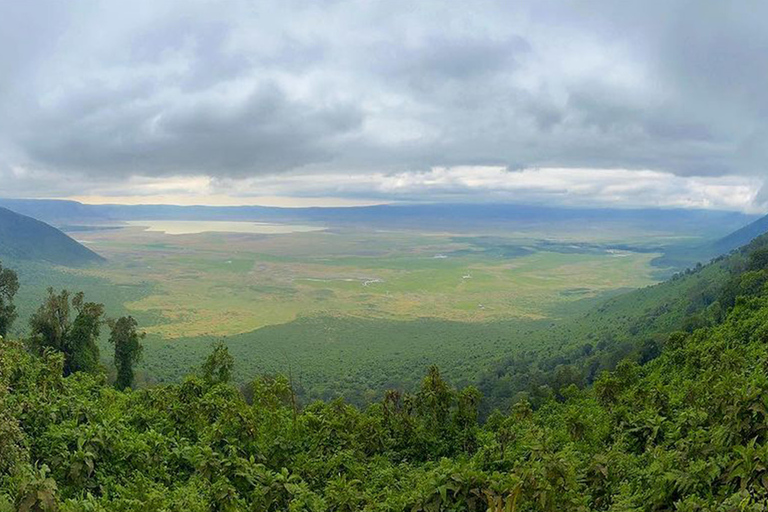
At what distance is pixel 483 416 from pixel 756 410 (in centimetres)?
3655

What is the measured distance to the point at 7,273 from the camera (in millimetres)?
38625

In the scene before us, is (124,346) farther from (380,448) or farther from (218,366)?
(380,448)

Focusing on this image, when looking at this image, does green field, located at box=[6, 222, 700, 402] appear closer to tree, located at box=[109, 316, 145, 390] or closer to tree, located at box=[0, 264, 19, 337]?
tree, located at box=[109, 316, 145, 390]

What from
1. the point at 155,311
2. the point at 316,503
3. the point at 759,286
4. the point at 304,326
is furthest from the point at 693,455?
the point at 155,311

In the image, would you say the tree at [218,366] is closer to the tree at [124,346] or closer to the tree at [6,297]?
the tree at [124,346]

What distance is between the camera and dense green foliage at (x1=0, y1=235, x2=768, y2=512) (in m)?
10.4

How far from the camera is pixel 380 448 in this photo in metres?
21.2

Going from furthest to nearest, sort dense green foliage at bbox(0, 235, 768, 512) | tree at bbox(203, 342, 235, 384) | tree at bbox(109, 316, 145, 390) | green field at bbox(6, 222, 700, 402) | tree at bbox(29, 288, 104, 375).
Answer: green field at bbox(6, 222, 700, 402)
tree at bbox(109, 316, 145, 390)
tree at bbox(29, 288, 104, 375)
tree at bbox(203, 342, 235, 384)
dense green foliage at bbox(0, 235, 768, 512)

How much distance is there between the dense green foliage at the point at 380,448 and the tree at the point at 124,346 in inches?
375

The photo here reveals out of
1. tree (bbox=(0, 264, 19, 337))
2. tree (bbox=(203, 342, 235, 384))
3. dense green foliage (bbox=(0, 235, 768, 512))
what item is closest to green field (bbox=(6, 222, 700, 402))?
tree (bbox=(0, 264, 19, 337))

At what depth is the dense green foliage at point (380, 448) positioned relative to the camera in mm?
10407

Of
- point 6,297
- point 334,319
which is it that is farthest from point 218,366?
point 334,319

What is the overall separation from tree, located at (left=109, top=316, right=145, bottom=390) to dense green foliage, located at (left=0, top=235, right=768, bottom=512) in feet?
31.3

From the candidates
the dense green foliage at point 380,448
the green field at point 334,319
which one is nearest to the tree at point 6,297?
the dense green foliage at point 380,448
